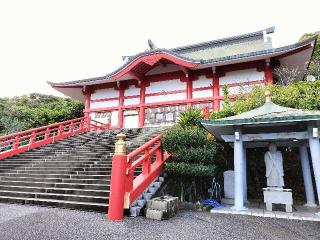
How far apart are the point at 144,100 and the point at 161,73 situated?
2201mm

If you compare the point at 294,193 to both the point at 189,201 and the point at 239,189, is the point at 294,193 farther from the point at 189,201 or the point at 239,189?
the point at 189,201

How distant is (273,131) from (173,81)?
1050 centimetres

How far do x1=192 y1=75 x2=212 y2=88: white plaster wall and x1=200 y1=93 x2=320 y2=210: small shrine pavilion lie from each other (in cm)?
831

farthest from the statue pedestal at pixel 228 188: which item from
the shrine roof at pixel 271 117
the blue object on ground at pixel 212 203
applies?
the shrine roof at pixel 271 117

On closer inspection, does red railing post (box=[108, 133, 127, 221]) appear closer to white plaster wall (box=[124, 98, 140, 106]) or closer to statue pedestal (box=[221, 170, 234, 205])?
statue pedestal (box=[221, 170, 234, 205])

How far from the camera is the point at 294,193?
889 centimetres

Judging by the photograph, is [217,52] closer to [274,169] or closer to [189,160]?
[274,169]

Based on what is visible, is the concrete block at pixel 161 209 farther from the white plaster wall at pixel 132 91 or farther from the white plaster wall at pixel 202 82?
the white plaster wall at pixel 132 91

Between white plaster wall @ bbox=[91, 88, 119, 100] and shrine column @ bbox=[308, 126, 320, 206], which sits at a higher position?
white plaster wall @ bbox=[91, 88, 119, 100]

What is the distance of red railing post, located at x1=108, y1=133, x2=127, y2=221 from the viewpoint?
5.64 metres

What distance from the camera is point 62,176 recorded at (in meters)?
8.40

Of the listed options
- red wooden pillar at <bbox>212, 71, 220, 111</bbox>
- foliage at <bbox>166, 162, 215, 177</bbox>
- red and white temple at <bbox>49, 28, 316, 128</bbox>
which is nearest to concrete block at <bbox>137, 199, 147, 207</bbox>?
foliage at <bbox>166, 162, 215, 177</bbox>

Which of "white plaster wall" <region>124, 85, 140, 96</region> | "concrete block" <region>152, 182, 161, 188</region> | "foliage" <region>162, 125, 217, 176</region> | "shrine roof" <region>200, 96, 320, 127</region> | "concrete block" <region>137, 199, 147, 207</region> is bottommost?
"concrete block" <region>137, 199, 147, 207</region>

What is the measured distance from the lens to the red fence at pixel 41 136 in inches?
482
